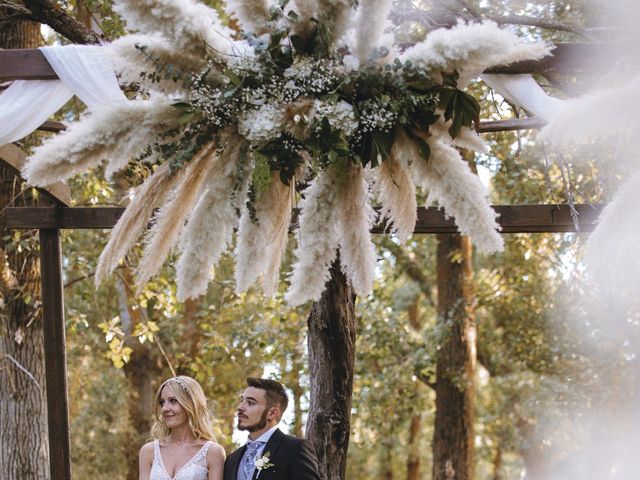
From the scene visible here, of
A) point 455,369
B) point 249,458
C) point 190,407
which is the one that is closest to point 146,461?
point 190,407

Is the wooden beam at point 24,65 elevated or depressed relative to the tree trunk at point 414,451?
elevated

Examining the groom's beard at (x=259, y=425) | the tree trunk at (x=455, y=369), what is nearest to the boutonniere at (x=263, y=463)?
the groom's beard at (x=259, y=425)

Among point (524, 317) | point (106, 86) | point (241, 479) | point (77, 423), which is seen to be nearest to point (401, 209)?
point (106, 86)

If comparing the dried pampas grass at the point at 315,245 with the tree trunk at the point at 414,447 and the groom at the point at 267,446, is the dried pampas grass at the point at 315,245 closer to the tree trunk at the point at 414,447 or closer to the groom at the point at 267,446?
the groom at the point at 267,446

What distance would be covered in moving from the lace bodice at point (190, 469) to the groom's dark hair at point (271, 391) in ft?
1.68

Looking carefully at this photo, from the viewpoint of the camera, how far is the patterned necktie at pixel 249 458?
13.0ft

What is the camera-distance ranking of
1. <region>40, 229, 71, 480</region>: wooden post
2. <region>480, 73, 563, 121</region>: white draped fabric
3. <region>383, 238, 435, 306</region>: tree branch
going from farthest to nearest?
<region>383, 238, 435, 306</region>: tree branch < <region>40, 229, 71, 480</region>: wooden post < <region>480, 73, 563, 121</region>: white draped fabric

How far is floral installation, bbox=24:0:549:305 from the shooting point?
7.09 feet

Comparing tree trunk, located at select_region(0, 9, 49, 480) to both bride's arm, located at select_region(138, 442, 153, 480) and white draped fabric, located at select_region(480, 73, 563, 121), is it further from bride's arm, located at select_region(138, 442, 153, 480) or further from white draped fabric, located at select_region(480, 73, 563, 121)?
white draped fabric, located at select_region(480, 73, 563, 121)

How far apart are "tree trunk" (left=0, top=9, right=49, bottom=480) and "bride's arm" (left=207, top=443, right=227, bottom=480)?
2509mm

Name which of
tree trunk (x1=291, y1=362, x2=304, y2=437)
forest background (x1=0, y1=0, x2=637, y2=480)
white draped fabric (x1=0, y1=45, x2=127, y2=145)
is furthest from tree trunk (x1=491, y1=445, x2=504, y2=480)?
white draped fabric (x1=0, y1=45, x2=127, y2=145)

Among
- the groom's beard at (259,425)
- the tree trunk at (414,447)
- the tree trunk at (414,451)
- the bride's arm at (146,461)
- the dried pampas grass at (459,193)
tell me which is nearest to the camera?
the dried pampas grass at (459,193)

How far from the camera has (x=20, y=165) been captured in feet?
15.4

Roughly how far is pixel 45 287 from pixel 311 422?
1729 mm
